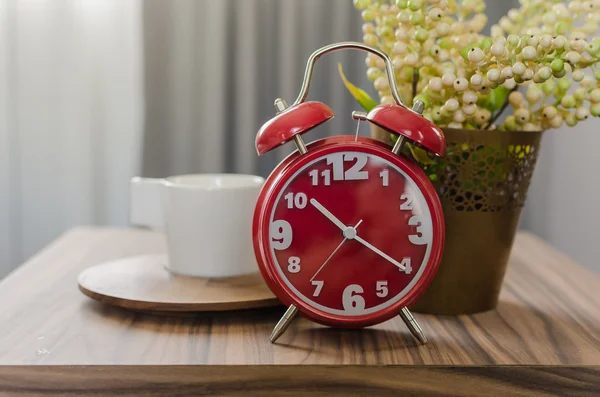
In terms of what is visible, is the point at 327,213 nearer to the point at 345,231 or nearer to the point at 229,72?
the point at 345,231

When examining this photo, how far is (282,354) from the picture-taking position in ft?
2.08

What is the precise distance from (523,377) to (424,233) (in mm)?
157

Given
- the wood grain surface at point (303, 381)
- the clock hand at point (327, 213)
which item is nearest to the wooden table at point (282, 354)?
the wood grain surface at point (303, 381)

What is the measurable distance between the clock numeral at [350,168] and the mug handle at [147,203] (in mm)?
310

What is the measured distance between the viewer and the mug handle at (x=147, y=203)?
901 mm

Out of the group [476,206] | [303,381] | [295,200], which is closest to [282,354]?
[303,381]

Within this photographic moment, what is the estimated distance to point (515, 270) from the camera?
1008 millimetres

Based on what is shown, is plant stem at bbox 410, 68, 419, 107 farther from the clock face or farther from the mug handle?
the mug handle

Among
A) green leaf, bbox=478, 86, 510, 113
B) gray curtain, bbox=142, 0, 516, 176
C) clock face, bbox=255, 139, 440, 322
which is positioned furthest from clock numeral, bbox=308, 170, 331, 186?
gray curtain, bbox=142, 0, 516, 176

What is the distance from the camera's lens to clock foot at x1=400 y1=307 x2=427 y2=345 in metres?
0.68

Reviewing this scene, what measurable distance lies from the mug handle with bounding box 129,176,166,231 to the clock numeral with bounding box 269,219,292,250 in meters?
0.27

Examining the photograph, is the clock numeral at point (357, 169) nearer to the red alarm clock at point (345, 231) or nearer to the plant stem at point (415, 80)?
the red alarm clock at point (345, 231)

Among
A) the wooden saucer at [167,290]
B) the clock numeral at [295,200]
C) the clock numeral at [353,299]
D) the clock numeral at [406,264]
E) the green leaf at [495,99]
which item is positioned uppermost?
the green leaf at [495,99]

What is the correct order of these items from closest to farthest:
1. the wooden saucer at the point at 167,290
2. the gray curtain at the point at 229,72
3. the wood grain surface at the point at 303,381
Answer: the wood grain surface at the point at 303,381, the wooden saucer at the point at 167,290, the gray curtain at the point at 229,72
